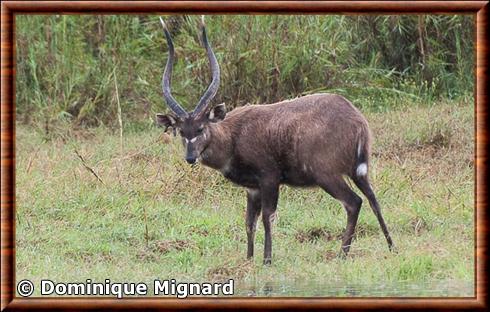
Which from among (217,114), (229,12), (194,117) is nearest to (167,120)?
(194,117)

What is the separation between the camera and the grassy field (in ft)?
30.4

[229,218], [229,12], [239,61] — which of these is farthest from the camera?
[239,61]

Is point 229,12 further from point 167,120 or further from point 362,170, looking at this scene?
point 362,170

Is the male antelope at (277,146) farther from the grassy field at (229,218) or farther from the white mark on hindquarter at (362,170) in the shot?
the grassy field at (229,218)

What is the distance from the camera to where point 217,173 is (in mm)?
11656

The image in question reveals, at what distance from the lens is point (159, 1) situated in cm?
837

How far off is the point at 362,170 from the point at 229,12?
2259mm

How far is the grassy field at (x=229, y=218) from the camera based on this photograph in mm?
9273

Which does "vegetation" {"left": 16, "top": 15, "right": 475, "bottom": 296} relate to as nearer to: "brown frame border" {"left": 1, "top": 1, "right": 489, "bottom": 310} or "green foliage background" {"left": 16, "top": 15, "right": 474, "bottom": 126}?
"green foliage background" {"left": 16, "top": 15, "right": 474, "bottom": 126}

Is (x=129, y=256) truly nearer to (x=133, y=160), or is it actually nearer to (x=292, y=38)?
(x=133, y=160)

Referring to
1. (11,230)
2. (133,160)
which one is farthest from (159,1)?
(133,160)

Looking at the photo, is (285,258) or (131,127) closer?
(285,258)

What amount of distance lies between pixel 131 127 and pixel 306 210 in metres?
3.27

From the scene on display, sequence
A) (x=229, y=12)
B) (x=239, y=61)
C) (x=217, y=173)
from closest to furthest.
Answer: (x=229, y=12), (x=217, y=173), (x=239, y=61)
